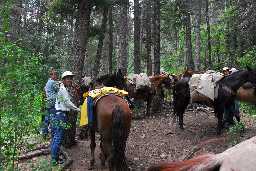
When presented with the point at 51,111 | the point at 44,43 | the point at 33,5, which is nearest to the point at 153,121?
the point at 51,111

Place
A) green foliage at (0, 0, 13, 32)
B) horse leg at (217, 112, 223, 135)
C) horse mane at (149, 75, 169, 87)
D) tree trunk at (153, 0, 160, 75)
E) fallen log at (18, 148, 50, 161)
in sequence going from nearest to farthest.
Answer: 1. green foliage at (0, 0, 13, 32)
2. fallen log at (18, 148, 50, 161)
3. horse leg at (217, 112, 223, 135)
4. horse mane at (149, 75, 169, 87)
5. tree trunk at (153, 0, 160, 75)

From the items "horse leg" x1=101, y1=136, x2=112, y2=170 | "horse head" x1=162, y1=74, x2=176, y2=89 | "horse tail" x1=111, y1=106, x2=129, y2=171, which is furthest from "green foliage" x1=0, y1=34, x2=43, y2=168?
"horse head" x1=162, y1=74, x2=176, y2=89

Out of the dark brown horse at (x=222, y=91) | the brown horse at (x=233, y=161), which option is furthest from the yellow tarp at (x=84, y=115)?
the brown horse at (x=233, y=161)

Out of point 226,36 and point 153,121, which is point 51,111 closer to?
point 153,121

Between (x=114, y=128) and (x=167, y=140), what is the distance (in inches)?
154

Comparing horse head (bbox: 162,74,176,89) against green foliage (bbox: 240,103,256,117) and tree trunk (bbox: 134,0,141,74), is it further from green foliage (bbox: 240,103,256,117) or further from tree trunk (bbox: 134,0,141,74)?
tree trunk (bbox: 134,0,141,74)

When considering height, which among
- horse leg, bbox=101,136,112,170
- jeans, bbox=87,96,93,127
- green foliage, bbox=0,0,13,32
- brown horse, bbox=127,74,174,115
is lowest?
horse leg, bbox=101,136,112,170

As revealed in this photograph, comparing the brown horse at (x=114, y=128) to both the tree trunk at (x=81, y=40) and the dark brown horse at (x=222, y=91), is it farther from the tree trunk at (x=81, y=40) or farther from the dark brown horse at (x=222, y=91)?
the dark brown horse at (x=222, y=91)

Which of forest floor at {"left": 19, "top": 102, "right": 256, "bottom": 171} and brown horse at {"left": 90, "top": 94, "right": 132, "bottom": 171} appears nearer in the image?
brown horse at {"left": 90, "top": 94, "right": 132, "bottom": 171}

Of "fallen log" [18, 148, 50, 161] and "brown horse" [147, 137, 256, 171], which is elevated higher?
"brown horse" [147, 137, 256, 171]

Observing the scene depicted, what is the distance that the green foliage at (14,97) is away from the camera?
6.40 meters

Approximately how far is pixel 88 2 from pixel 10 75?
662cm

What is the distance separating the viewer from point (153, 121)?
1543 cm

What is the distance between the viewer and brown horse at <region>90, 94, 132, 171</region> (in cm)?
894
